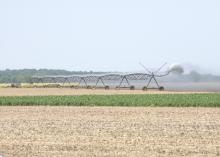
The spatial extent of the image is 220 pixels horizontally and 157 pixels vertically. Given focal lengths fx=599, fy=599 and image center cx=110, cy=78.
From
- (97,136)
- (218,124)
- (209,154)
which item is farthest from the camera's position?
(218,124)

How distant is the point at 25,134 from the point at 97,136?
3749 mm

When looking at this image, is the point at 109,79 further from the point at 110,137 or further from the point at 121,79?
the point at 110,137

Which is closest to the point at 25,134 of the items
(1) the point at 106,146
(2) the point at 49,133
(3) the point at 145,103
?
(2) the point at 49,133

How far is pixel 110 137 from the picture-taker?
2670 centimetres

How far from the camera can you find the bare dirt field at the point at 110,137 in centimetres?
2231

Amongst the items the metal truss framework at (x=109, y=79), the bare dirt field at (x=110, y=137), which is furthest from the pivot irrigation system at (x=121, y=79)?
the bare dirt field at (x=110, y=137)

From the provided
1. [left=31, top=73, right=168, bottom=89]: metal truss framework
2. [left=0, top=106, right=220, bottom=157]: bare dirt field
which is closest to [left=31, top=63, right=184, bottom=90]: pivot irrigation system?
[left=31, top=73, right=168, bottom=89]: metal truss framework

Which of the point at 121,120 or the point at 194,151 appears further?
the point at 121,120

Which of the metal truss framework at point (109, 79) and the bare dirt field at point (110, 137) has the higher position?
the metal truss framework at point (109, 79)

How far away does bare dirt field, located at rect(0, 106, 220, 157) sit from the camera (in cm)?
2231

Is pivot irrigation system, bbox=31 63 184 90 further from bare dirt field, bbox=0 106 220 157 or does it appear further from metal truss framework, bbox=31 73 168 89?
bare dirt field, bbox=0 106 220 157

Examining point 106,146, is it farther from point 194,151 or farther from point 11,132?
point 11,132

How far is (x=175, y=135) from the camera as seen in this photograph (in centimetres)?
2727

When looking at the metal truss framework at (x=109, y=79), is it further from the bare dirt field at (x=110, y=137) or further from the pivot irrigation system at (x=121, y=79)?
the bare dirt field at (x=110, y=137)
